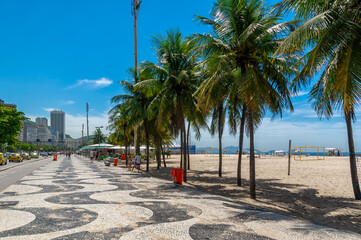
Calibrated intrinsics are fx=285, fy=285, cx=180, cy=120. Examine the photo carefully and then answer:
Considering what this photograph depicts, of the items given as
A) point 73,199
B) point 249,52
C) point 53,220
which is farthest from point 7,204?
point 249,52

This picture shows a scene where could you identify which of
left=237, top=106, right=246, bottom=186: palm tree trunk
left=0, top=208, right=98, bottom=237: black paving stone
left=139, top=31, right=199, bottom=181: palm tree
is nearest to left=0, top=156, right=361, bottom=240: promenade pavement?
left=0, top=208, right=98, bottom=237: black paving stone

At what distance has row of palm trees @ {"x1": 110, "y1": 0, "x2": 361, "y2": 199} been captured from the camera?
7039mm

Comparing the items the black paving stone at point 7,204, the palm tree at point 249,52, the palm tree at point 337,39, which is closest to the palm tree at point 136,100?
the palm tree at point 249,52

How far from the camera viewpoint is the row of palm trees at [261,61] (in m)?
7.04

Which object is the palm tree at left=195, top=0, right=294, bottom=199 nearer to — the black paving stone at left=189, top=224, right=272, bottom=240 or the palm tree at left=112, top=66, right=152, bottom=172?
the black paving stone at left=189, top=224, right=272, bottom=240

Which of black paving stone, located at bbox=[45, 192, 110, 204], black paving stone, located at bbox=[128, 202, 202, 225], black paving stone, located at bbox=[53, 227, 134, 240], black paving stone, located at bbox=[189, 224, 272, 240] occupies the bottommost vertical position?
black paving stone, located at bbox=[45, 192, 110, 204]

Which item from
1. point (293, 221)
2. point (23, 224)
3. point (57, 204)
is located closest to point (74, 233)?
point (23, 224)

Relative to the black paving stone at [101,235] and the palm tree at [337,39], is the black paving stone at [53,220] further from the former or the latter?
the palm tree at [337,39]

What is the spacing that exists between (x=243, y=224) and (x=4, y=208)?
711cm

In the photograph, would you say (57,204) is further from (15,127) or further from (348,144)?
(15,127)

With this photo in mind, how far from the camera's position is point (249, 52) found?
11.4 meters

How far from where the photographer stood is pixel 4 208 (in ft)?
28.5

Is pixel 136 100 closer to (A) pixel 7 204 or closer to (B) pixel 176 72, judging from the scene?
(B) pixel 176 72

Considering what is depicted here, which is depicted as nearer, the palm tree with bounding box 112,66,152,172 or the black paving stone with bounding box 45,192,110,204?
the black paving stone with bounding box 45,192,110,204
